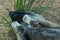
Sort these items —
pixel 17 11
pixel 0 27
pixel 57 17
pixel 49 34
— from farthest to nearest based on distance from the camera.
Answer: pixel 57 17 → pixel 0 27 → pixel 17 11 → pixel 49 34

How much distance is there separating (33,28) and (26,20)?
242 millimetres

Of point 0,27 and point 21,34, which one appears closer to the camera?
point 21,34

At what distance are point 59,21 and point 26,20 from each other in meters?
0.83

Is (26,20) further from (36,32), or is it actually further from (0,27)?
(0,27)

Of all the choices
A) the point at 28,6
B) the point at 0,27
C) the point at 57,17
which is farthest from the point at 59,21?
the point at 0,27

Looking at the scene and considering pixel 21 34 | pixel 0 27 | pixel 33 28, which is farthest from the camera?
pixel 0 27

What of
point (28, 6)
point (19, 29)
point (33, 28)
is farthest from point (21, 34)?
point (28, 6)

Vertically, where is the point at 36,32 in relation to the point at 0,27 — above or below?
above

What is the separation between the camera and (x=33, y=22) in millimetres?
1788

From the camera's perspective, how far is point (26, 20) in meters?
1.95

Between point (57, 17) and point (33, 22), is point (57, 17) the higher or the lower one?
the lower one

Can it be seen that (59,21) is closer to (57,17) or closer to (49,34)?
(57,17)

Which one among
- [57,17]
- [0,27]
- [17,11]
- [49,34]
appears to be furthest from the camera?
[57,17]

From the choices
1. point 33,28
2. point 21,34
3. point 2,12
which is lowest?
point 2,12
